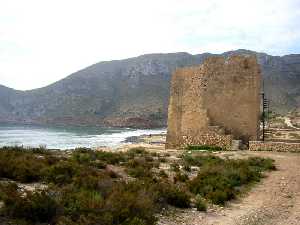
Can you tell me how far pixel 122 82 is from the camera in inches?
6762

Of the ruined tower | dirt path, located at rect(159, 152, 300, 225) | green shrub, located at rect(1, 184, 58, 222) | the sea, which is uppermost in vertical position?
the ruined tower

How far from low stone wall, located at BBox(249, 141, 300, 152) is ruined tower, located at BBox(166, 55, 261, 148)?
146cm

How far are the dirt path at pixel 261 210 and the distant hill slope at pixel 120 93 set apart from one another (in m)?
109

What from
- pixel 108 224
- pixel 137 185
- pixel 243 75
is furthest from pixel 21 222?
pixel 243 75

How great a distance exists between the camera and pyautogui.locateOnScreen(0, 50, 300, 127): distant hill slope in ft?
448

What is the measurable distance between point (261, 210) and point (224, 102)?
17.3 m

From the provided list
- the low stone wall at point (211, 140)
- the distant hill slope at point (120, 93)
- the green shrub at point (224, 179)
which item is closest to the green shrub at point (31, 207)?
the green shrub at point (224, 179)

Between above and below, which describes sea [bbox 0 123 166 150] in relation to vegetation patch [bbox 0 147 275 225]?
below

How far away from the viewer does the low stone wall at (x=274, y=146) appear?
2513 centimetres

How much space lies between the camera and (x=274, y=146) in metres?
25.7

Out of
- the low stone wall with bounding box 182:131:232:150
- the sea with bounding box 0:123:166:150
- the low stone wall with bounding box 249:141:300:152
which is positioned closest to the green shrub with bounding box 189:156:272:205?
the low stone wall with bounding box 249:141:300:152

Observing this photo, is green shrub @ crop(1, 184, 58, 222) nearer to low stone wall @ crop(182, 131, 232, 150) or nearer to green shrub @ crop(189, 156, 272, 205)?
green shrub @ crop(189, 156, 272, 205)

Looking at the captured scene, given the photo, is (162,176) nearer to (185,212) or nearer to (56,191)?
(185,212)

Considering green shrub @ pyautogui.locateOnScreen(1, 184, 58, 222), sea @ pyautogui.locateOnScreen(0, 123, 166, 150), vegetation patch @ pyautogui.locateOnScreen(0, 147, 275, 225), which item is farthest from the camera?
sea @ pyautogui.locateOnScreen(0, 123, 166, 150)
